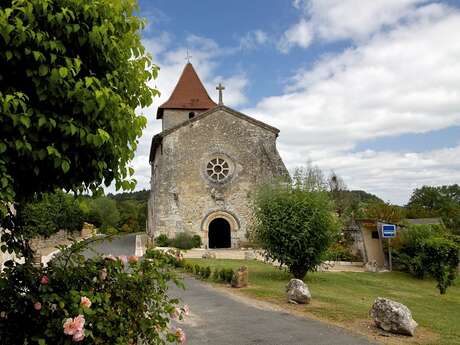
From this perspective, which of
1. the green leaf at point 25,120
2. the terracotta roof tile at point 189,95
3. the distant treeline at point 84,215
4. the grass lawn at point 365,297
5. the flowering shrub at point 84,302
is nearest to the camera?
the green leaf at point 25,120

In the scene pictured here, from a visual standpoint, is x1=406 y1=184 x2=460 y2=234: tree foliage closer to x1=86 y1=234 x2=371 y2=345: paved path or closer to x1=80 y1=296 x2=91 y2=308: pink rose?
x1=86 y1=234 x2=371 y2=345: paved path

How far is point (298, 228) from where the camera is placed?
14594 mm

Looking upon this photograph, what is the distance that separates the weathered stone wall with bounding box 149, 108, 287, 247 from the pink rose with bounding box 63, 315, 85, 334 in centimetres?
2502

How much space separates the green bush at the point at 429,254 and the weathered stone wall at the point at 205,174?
424 inches

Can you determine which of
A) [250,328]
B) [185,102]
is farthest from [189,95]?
[250,328]

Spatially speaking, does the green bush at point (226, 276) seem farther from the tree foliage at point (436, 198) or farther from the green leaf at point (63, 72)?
the tree foliage at point (436, 198)

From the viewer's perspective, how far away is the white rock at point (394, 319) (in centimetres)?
755

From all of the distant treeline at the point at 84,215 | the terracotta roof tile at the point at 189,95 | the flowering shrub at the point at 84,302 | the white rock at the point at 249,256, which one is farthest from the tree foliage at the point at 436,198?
the flowering shrub at the point at 84,302

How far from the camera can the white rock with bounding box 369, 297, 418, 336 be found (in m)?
7.55

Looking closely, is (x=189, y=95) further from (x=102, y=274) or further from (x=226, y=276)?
(x=102, y=274)

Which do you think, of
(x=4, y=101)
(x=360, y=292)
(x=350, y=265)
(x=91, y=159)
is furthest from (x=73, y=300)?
(x=350, y=265)

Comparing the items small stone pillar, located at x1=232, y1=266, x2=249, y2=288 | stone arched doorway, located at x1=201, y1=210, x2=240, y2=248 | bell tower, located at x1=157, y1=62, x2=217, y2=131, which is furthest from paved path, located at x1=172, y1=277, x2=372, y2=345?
bell tower, located at x1=157, y1=62, x2=217, y2=131

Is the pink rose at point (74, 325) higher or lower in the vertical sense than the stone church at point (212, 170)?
lower

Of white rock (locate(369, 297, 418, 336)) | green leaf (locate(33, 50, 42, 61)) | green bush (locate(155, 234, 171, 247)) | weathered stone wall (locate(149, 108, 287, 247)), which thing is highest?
weathered stone wall (locate(149, 108, 287, 247))
